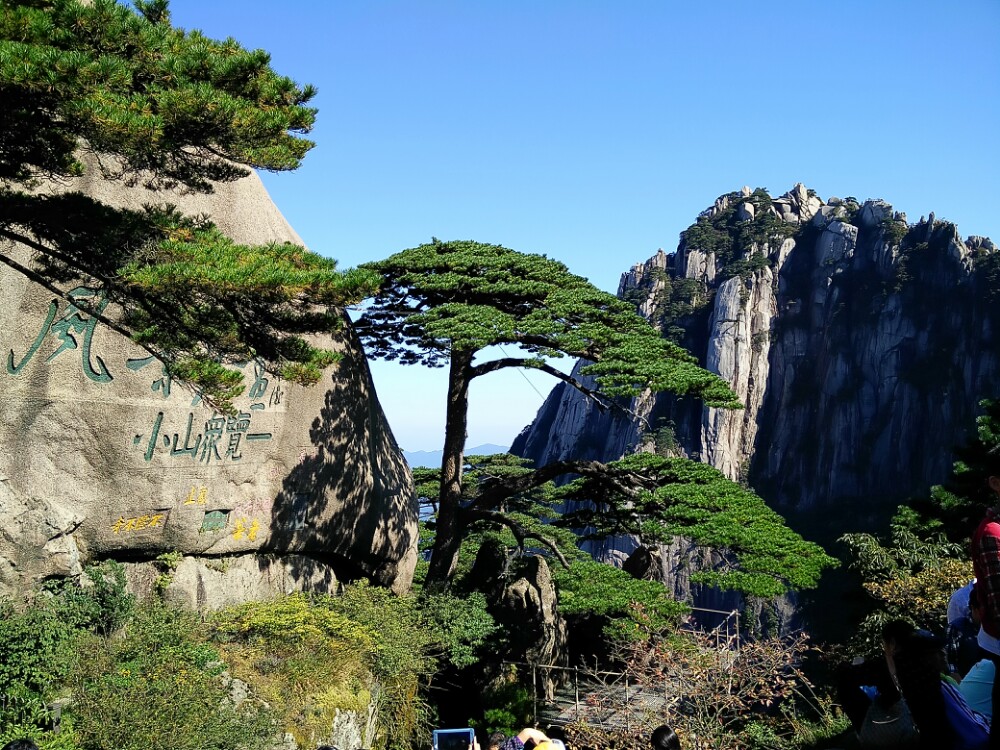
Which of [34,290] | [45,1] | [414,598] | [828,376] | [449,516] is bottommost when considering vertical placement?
[414,598]

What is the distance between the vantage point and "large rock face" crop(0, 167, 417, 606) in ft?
23.3

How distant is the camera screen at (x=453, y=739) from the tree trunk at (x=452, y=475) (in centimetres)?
512

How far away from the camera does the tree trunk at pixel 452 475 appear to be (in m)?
11.0

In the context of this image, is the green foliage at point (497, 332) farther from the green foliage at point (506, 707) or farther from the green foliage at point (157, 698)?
the green foliage at point (157, 698)

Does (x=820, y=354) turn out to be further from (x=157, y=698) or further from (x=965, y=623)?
(x=965, y=623)

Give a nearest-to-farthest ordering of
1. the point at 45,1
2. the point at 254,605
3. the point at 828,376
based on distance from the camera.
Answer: the point at 45,1 → the point at 254,605 → the point at 828,376

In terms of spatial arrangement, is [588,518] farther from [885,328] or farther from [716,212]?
[716,212]

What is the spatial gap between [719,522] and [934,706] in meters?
6.85

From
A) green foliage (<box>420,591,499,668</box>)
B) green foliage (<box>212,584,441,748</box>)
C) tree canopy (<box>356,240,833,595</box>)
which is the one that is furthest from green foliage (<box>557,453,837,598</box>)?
green foliage (<box>212,584,441,748</box>)

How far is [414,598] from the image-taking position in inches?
390

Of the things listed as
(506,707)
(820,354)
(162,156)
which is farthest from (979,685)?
(820,354)

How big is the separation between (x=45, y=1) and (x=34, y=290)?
11.8 ft

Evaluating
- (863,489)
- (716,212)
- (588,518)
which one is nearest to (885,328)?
(863,489)

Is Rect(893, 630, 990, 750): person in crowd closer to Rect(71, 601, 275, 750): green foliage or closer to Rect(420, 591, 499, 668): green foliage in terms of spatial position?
Rect(71, 601, 275, 750): green foliage
